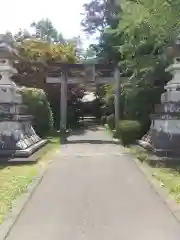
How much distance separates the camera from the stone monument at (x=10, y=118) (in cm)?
1536

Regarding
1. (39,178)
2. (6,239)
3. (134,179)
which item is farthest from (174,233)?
(39,178)

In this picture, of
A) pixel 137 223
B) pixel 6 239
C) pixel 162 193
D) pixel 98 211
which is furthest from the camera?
pixel 162 193

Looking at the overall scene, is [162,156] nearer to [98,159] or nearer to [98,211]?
[98,159]

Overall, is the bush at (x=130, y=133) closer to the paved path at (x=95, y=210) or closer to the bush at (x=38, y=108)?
the bush at (x=38, y=108)

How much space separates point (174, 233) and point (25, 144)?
10839 millimetres

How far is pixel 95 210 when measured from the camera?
24.3ft

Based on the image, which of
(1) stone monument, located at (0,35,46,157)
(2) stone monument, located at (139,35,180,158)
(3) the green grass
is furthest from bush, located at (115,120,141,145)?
(3) the green grass

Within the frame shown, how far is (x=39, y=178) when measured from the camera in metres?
11.0

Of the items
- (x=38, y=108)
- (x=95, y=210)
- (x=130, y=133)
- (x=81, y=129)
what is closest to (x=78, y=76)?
(x=38, y=108)

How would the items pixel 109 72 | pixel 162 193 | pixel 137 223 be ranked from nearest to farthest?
pixel 137 223 < pixel 162 193 < pixel 109 72

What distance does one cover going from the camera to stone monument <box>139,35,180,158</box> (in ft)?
50.0

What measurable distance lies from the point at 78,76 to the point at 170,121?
16200mm

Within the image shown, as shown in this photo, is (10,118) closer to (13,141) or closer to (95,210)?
(13,141)

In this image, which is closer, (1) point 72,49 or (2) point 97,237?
(2) point 97,237
